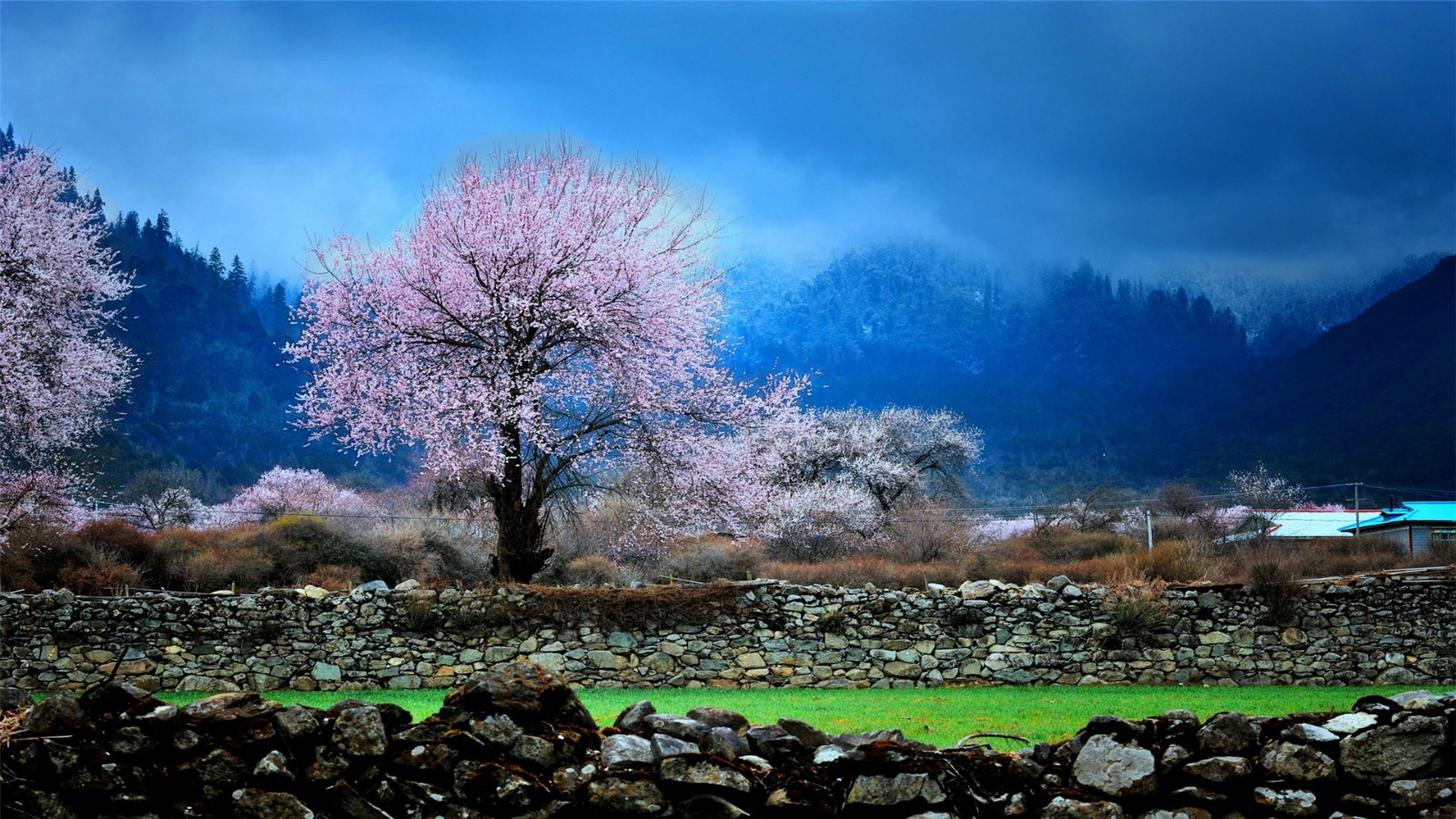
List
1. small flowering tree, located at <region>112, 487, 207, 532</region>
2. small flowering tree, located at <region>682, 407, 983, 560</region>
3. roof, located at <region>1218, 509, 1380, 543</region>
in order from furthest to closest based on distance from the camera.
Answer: small flowering tree, located at <region>112, 487, 207, 532</region> < roof, located at <region>1218, 509, 1380, 543</region> < small flowering tree, located at <region>682, 407, 983, 560</region>

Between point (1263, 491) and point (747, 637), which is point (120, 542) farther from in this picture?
point (1263, 491)

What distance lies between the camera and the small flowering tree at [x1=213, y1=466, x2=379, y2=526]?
33688mm

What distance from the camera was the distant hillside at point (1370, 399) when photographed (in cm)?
6275

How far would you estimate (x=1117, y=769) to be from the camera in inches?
201

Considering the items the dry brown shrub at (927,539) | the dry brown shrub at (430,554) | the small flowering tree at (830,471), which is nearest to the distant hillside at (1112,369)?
the small flowering tree at (830,471)

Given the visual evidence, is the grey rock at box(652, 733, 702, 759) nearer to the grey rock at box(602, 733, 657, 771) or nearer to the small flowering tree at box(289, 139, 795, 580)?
the grey rock at box(602, 733, 657, 771)

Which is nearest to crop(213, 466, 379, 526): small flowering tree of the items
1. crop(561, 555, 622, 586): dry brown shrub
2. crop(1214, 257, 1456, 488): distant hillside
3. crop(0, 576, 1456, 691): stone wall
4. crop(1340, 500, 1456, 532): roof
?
crop(561, 555, 622, 586): dry brown shrub

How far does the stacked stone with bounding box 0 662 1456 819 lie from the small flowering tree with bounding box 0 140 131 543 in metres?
15.6

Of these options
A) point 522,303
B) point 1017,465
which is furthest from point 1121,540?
point 1017,465

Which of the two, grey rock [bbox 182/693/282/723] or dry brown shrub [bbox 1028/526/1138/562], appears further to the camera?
dry brown shrub [bbox 1028/526/1138/562]

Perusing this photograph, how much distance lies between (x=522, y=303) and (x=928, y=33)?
72.8ft

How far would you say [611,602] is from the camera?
1584cm

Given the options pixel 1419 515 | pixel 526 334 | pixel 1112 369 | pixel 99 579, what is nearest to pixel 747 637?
pixel 526 334

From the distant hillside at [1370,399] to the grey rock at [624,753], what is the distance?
212ft
